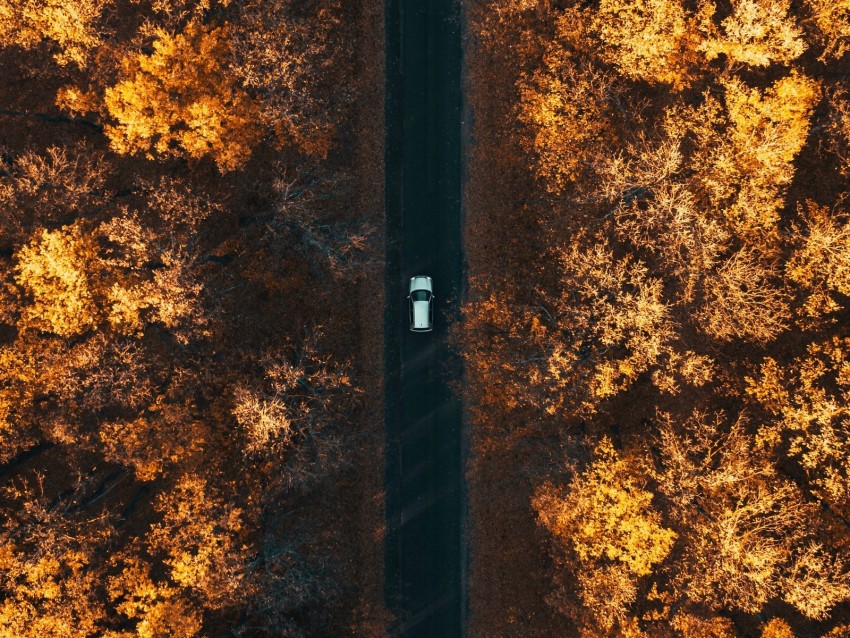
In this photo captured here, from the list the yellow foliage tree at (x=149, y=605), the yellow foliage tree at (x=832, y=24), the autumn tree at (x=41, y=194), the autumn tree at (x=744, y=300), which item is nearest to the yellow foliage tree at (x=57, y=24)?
the autumn tree at (x=41, y=194)

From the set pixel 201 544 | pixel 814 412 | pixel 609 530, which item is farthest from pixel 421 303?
pixel 814 412

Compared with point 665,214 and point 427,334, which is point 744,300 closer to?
point 665,214

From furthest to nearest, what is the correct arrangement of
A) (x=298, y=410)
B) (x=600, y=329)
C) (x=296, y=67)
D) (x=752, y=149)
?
(x=600, y=329) → (x=298, y=410) → (x=296, y=67) → (x=752, y=149)

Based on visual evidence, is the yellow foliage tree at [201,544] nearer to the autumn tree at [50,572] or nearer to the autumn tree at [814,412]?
the autumn tree at [50,572]

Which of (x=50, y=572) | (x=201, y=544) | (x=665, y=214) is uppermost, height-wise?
(x=665, y=214)

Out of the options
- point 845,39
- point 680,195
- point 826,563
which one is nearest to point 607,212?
point 680,195

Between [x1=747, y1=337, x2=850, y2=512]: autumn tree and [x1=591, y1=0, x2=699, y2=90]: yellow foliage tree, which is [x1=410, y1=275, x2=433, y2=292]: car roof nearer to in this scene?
[x1=591, y1=0, x2=699, y2=90]: yellow foliage tree

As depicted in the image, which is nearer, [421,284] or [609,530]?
[609,530]
